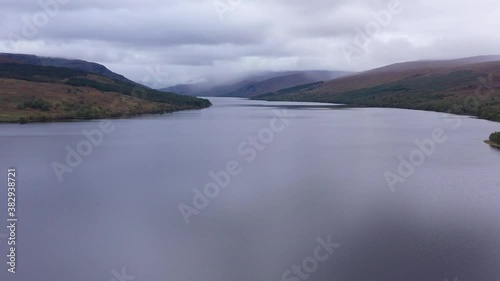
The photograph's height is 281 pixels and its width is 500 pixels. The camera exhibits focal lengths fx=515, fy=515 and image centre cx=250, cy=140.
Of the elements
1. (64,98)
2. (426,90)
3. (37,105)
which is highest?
(64,98)

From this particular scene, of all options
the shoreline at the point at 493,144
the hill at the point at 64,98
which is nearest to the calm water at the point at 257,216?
the shoreline at the point at 493,144

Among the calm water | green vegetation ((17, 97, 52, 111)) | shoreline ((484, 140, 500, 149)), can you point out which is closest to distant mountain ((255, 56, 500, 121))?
shoreline ((484, 140, 500, 149))

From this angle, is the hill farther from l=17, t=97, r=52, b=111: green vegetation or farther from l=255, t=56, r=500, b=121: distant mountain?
l=255, t=56, r=500, b=121: distant mountain

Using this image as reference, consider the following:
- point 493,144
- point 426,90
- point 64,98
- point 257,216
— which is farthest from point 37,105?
point 426,90

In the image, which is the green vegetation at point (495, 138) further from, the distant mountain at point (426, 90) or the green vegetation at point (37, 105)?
the green vegetation at point (37, 105)

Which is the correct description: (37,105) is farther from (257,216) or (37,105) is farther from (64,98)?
(257,216)

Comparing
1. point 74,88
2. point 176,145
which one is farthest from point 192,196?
point 74,88
